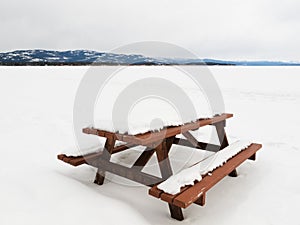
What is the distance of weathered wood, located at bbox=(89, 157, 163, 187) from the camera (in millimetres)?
2395

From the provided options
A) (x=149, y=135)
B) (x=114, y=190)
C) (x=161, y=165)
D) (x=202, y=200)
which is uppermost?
(x=149, y=135)

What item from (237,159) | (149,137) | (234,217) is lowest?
(234,217)

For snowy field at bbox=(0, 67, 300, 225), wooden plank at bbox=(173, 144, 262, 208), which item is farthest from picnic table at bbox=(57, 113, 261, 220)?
snowy field at bbox=(0, 67, 300, 225)

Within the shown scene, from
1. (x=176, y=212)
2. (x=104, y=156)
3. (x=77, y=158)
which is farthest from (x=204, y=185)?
(x=77, y=158)

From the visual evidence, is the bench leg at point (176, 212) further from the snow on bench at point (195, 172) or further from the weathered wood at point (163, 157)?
the weathered wood at point (163, 157)

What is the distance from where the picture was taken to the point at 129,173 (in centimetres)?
249

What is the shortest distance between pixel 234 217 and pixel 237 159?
2.19 feet

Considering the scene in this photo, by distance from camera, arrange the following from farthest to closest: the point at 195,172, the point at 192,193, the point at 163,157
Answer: the point at 163,157 → the point at 195,172 → the point at 192,193

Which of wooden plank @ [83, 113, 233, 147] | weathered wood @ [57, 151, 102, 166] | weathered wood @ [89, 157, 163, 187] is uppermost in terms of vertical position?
wooden plank @ [83, 113, 233, 147]

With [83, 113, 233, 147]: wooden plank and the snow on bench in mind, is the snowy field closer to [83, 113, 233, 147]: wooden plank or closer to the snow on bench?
the snow on bench

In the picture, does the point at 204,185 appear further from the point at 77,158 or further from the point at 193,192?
the point at 77,158

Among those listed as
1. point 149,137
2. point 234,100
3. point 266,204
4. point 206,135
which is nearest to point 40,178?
point 149,137

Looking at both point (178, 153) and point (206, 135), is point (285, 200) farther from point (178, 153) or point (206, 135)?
point (206, 135)

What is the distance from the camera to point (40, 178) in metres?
2.60
